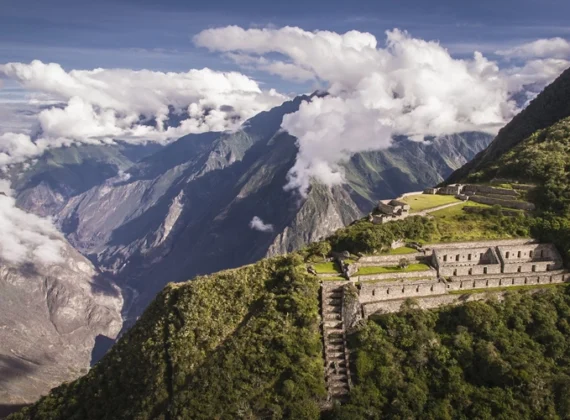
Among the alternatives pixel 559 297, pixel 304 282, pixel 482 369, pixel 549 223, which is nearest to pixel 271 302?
pixel 304 282

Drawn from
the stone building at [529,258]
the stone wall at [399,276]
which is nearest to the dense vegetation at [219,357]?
the stone wall at [399,276]

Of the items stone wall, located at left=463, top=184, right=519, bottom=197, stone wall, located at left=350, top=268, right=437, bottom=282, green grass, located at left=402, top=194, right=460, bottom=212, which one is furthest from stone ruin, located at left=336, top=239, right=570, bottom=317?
stone wall, located at left=463, top=184, right=519, bottom=197

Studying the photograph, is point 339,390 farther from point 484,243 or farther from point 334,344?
point 484,243

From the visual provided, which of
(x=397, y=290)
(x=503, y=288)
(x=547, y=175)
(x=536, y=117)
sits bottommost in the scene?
(x=397, y=290)

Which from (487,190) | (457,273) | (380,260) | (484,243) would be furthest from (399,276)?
(487,190)

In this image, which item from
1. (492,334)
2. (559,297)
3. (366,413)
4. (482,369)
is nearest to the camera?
(366,413)

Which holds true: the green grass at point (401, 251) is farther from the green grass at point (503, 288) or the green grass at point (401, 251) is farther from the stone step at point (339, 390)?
the stone step at point (339, 390)

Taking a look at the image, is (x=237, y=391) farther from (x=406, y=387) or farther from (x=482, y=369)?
(x=482, y=369)

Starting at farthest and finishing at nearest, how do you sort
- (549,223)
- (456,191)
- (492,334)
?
(456,191), (549,223), (492,334)
